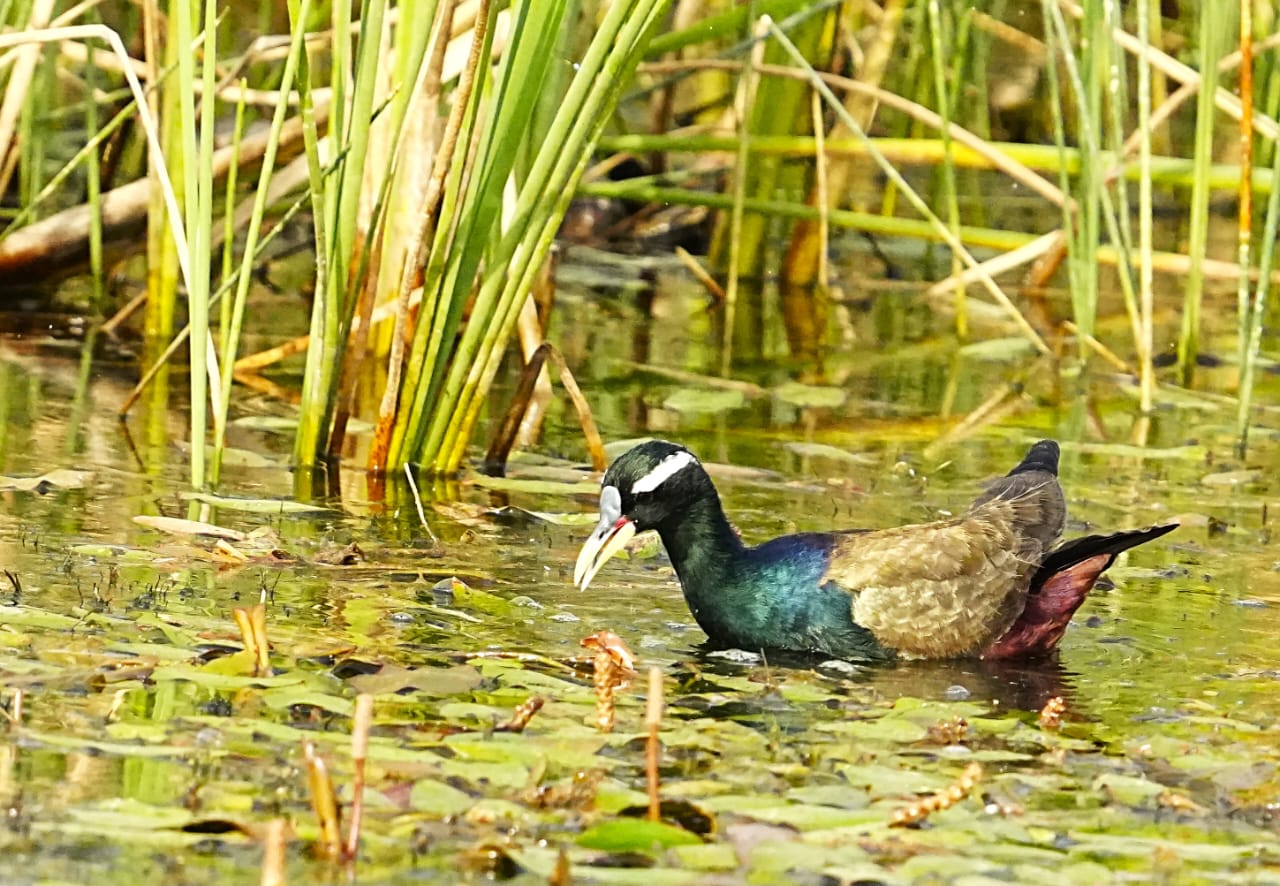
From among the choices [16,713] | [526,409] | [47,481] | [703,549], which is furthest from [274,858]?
[526,409]

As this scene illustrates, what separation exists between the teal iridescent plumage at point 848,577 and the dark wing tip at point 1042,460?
1.77 ft

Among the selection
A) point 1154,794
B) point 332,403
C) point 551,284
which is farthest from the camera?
point 551,284

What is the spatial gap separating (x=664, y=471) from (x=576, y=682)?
88 cm

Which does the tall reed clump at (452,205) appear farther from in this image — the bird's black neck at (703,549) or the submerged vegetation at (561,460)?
the bird's black neck at (703,549)

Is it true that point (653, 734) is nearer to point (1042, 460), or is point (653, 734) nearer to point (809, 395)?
point (1042, 460)

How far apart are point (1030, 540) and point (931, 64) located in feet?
19.4

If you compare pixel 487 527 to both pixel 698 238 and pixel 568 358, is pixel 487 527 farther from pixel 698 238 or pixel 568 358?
pixel 698 238

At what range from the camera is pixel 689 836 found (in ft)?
11.5

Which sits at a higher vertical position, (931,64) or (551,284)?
(931,64)

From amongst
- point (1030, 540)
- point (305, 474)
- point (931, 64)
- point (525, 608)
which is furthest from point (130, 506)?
point (931, 64)

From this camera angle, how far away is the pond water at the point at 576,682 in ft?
11.5

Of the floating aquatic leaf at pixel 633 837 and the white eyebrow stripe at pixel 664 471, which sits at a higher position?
the white eyebrow stripe at pixel 664 471

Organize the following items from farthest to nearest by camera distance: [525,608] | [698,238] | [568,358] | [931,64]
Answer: [698,238]
[931,64]
[568,358]
[525,608]

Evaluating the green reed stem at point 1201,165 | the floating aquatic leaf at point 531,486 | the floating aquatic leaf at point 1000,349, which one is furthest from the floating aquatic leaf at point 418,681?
the floating aquatic leaf at point 1000,349
